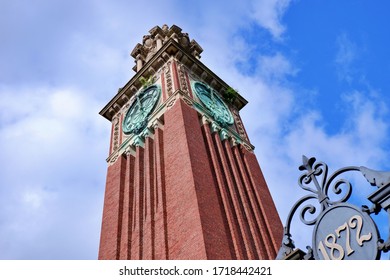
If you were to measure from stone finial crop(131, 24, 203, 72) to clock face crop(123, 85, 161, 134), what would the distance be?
532 cm

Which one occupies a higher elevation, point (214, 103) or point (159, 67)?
point (159, 67)

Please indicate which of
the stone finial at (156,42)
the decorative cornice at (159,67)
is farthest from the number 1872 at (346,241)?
the stone finial at (156,42)

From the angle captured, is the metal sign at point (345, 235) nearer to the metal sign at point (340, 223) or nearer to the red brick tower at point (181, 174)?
the metal sign at point (340, 223)

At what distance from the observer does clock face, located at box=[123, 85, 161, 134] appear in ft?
62.8

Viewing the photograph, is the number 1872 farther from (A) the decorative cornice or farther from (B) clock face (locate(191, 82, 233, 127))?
(A) the decorative cornice

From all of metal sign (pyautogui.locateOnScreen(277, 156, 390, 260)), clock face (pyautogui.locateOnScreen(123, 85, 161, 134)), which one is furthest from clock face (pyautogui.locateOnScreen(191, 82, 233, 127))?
metal sign (pyautogui.locateOnScreen(277, 156, 390, 260))

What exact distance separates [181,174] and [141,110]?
6433mm

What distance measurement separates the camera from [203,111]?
18.7 meters

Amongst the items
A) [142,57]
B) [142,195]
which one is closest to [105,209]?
[142,195]

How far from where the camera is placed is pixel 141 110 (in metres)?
20.0

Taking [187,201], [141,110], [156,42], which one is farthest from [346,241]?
[156,42]

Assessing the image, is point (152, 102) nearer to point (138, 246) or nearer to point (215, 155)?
point (215, 155)

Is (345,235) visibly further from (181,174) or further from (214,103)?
(214,103)
